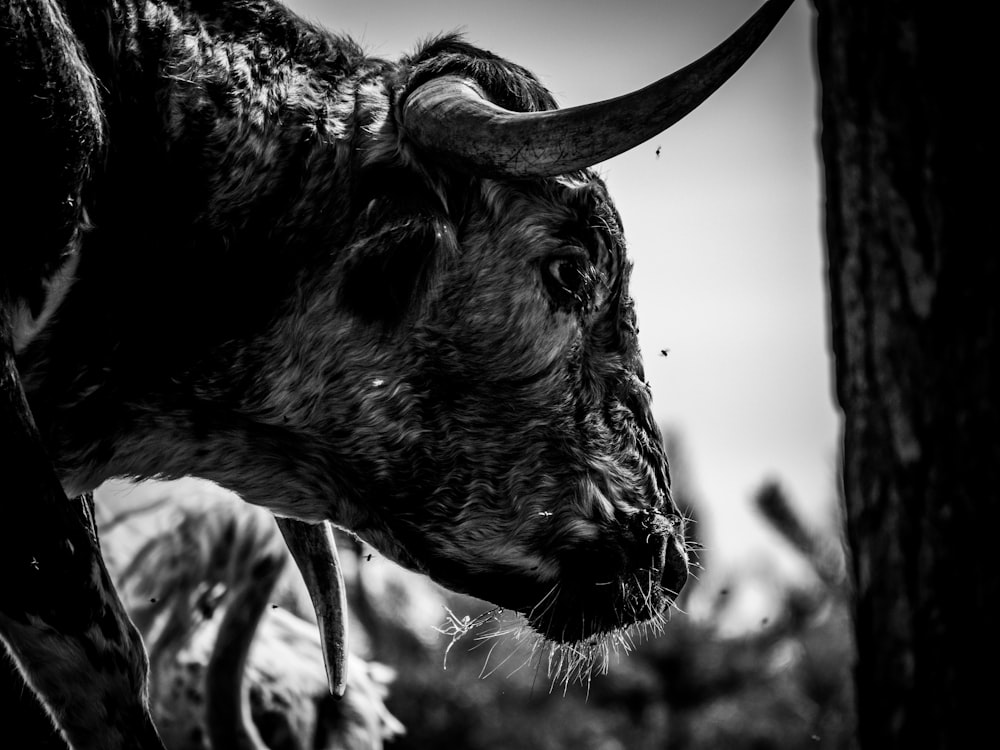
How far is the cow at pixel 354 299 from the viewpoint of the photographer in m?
2.99

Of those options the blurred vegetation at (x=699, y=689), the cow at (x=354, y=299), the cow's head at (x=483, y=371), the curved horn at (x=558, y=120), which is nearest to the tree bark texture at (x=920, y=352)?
the curved horn at (x=558, y=120)

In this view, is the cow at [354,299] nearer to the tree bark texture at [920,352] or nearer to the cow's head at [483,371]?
the cow's head at [483,371]

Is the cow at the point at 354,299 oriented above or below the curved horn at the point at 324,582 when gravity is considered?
above

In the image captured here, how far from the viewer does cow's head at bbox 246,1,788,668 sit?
3.22 meters

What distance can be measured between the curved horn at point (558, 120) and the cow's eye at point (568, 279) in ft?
1.08

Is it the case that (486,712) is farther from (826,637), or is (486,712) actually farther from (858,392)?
(858,392)

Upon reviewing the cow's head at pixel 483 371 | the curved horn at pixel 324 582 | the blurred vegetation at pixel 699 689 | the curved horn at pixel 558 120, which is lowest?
the curved horn at pixel 324 582

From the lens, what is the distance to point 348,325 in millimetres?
3232

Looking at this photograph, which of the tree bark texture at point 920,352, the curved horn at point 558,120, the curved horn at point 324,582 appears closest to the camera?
the tree bark texture at point 920,352

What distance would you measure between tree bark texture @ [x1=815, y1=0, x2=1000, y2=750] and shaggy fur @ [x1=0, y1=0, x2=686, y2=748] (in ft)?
5.36

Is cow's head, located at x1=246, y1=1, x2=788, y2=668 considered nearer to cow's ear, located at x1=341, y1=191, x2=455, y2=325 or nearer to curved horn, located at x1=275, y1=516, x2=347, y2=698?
cow's ear, located at x1=341, y1=191, x2=455, y2=325

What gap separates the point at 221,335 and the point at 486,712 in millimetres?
14759

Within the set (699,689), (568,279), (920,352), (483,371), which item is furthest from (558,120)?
(699,689)

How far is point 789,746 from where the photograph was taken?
19.7m
